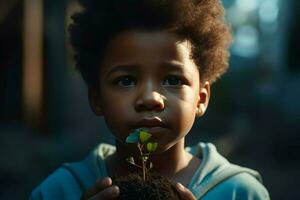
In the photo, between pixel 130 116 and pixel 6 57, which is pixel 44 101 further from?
pixel 130 116

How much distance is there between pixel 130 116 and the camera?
7.36 ft

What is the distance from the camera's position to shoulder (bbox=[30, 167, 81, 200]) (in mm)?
2553

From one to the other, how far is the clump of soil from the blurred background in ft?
16.7

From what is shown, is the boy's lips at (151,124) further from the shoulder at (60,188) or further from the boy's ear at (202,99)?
the shoulder at (60,188)

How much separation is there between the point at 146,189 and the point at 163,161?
0.51 meters

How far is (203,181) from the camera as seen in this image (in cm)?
250

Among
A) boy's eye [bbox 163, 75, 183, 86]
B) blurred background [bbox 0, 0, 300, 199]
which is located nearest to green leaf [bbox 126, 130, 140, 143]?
boy's eye [bbox 163, 75, 183, 86]

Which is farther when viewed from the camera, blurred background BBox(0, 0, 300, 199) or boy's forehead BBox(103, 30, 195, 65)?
blurred background BBox(0, 0, 300, 199)

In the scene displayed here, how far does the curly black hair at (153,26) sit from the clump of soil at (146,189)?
54cm

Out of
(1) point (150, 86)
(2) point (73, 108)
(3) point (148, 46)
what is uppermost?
(3) point (148, 46)

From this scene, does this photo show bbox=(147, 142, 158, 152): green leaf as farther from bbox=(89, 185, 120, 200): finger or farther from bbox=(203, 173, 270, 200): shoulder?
bbox=(203, 173, 270, 200): shoulder

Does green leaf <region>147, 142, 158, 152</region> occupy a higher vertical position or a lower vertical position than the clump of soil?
higher

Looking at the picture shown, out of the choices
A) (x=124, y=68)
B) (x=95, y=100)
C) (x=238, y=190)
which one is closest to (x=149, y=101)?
(x=124, y=68)

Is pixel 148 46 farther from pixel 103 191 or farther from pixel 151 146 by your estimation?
pixel 103 191
